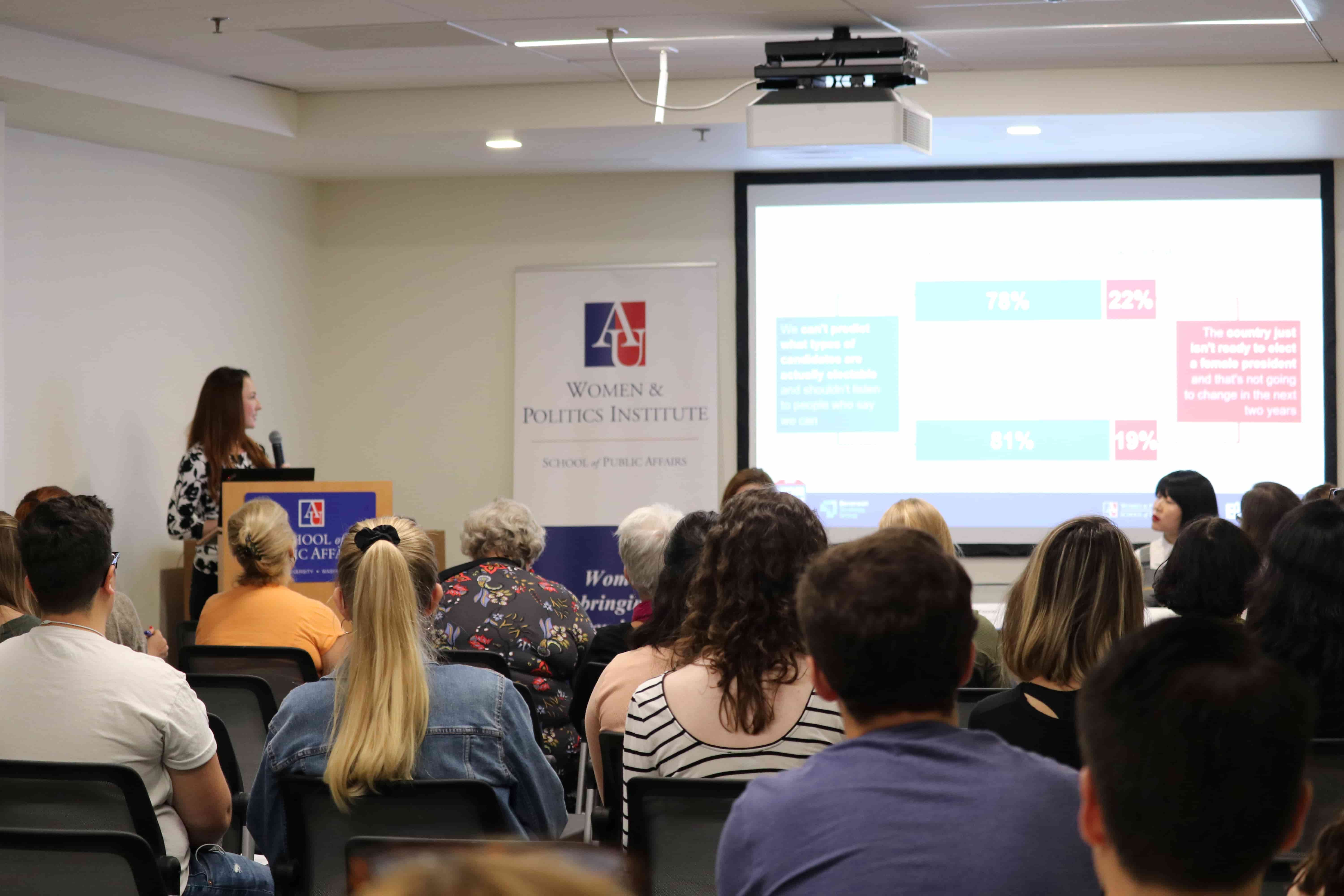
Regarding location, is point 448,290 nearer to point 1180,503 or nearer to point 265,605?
point 265,605

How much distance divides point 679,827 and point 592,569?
5.61 m

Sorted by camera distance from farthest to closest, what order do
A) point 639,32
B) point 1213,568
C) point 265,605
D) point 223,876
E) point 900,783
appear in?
1. point 639,32
2. point 265,605
3. point 1213,568
4. point 223,876
5. point 900,783

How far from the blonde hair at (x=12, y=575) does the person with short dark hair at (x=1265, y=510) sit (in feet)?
11.9

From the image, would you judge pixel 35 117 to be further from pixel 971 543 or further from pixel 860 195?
pixel 971 543

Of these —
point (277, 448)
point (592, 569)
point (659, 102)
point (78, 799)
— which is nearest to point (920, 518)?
point (78, 799)

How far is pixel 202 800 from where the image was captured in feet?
8.50

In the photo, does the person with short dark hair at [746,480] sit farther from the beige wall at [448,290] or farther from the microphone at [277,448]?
the beige wall at [448,290]

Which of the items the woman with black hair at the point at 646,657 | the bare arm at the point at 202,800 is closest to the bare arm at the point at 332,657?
the bare arm at the point at 202,800

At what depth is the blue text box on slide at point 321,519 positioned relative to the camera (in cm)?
535

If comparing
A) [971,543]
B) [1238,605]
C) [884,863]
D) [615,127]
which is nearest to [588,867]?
[884,863]

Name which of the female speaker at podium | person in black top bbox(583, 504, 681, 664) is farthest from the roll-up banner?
person in black top bbox(583, 504, 681, 664)

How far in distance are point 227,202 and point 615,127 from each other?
229 cm

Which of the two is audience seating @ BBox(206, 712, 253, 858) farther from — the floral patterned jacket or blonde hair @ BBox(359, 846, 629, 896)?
blonde hair @ BBox(359, 846, 629, 896)

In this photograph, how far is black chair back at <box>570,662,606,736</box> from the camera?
337 centimetres
